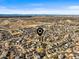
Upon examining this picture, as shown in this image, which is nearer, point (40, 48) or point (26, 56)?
point (26, 56)

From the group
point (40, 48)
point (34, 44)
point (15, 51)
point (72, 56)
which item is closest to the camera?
point (72, 56)

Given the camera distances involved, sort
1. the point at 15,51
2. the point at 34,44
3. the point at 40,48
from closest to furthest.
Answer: the point at 15,51 → the point at 40,48 → the point at 34,44

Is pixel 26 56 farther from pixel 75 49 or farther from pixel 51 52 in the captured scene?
pixel 75 49

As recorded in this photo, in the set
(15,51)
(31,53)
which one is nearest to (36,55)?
(31,53)

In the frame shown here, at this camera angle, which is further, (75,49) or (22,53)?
(75,49)

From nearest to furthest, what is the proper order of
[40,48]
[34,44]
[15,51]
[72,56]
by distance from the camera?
[72,56] < [15,51] < [40,48] < [34,44]

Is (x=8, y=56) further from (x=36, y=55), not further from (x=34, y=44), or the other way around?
(x=34, y=44)

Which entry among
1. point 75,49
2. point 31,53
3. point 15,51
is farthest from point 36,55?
point 75,49
